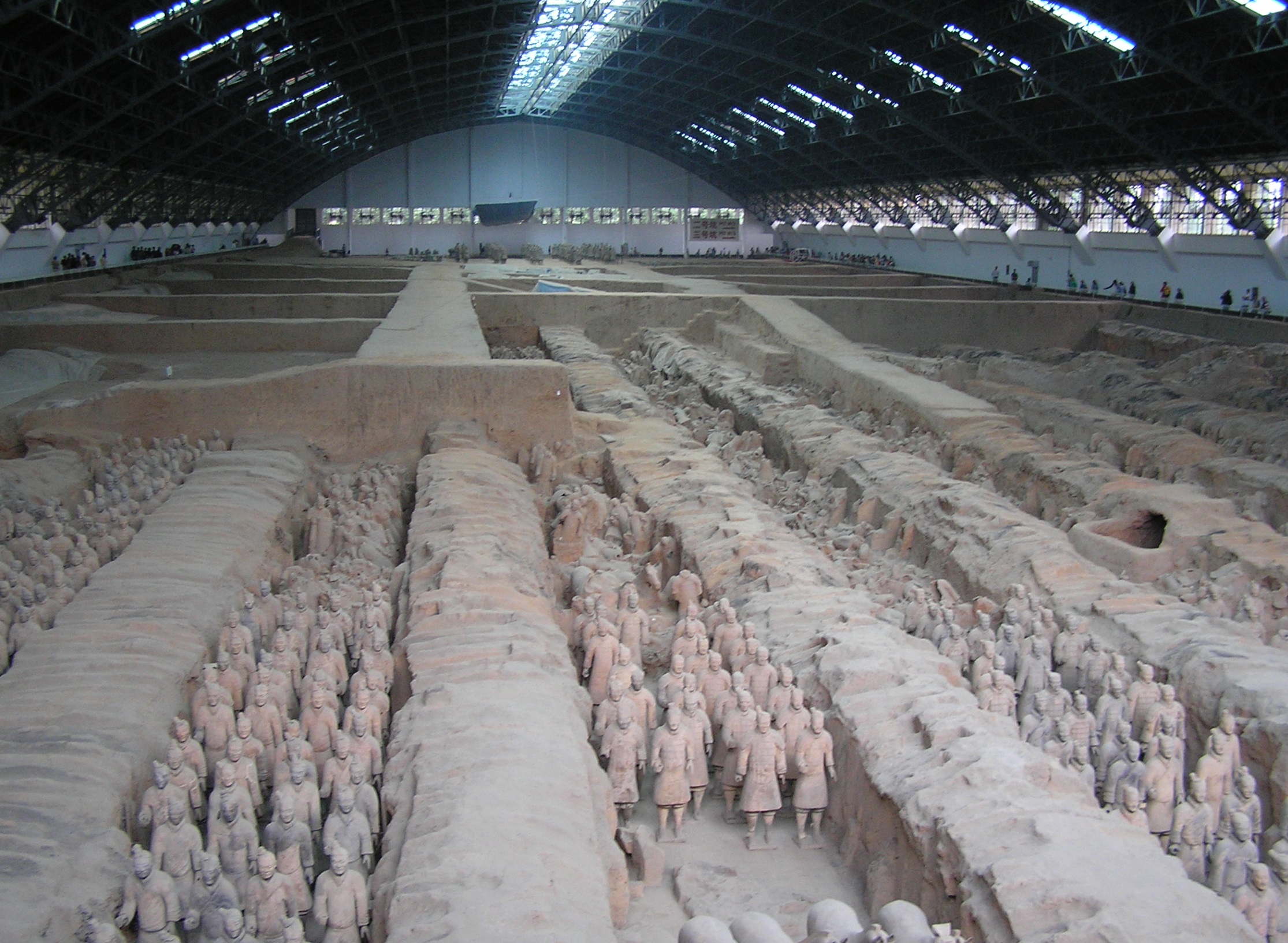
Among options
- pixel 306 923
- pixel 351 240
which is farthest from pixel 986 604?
pixel 351 240

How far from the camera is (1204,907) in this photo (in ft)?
12.8

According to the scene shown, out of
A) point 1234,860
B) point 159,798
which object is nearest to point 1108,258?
point 1234,860

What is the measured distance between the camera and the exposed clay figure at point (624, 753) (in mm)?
5293

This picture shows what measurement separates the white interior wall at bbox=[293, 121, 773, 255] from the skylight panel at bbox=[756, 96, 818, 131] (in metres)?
13.1

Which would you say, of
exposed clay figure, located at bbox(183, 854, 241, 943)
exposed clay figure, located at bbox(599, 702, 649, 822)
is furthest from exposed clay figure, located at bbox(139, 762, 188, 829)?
exposed clay figure, located at bbox(599, 702, 649, 822)

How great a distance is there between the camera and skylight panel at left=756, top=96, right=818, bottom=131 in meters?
29.0

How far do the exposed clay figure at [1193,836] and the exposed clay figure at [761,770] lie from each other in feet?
5.51

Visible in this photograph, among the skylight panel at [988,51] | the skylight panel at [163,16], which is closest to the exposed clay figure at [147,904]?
the skylight panel at [163,16]

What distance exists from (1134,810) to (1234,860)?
440mm

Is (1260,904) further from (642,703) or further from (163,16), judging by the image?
(163,16)

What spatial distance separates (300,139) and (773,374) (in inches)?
762

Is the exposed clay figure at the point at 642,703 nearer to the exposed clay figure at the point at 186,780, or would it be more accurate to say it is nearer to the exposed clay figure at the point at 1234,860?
the exposed clay figure at the point at 186,780

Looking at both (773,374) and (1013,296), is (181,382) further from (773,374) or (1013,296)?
(1013,296)

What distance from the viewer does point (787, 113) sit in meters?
29.6
